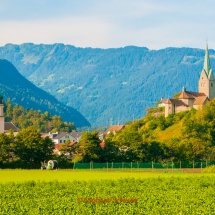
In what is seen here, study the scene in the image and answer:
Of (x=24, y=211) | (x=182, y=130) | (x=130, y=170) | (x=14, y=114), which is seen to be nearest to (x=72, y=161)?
(x=130, y=170)

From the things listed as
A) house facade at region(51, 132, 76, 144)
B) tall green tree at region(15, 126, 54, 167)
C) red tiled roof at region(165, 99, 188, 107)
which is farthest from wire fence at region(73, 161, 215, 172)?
house facade at region(51, 132, 76, 144)

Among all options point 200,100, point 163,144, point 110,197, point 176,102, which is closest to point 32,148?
point 163,144

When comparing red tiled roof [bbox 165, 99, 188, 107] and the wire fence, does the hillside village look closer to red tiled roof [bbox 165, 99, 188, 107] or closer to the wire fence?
red tiled roof [bbox 165, 99, 188, 107]

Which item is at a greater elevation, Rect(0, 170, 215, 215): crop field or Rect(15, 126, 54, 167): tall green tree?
Rect(15, 126, 54, 167): tall green tree

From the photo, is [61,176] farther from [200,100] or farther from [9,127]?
[9,127]

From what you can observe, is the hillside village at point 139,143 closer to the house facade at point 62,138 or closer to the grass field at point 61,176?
the grass field at point 61,176

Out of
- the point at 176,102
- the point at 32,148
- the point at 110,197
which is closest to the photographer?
the point at 110,197

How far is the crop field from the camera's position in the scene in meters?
29.3

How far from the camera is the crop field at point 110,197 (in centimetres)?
2931

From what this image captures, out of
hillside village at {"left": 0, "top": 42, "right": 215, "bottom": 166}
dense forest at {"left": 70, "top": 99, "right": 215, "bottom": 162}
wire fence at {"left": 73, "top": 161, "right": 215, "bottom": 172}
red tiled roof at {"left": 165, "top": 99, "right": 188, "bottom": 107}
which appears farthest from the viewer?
red tiled roof at {"left": 165, "top": 99, "right": 188, "bottom": 107}

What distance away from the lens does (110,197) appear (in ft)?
114

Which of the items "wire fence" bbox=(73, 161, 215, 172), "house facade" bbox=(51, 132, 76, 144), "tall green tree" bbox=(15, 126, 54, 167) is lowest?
"wire fence" bbox=(73, 161, 215, 172)

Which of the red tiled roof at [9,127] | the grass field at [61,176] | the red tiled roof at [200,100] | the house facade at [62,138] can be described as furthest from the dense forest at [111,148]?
the house facade at [62,138]

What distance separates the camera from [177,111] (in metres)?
141
